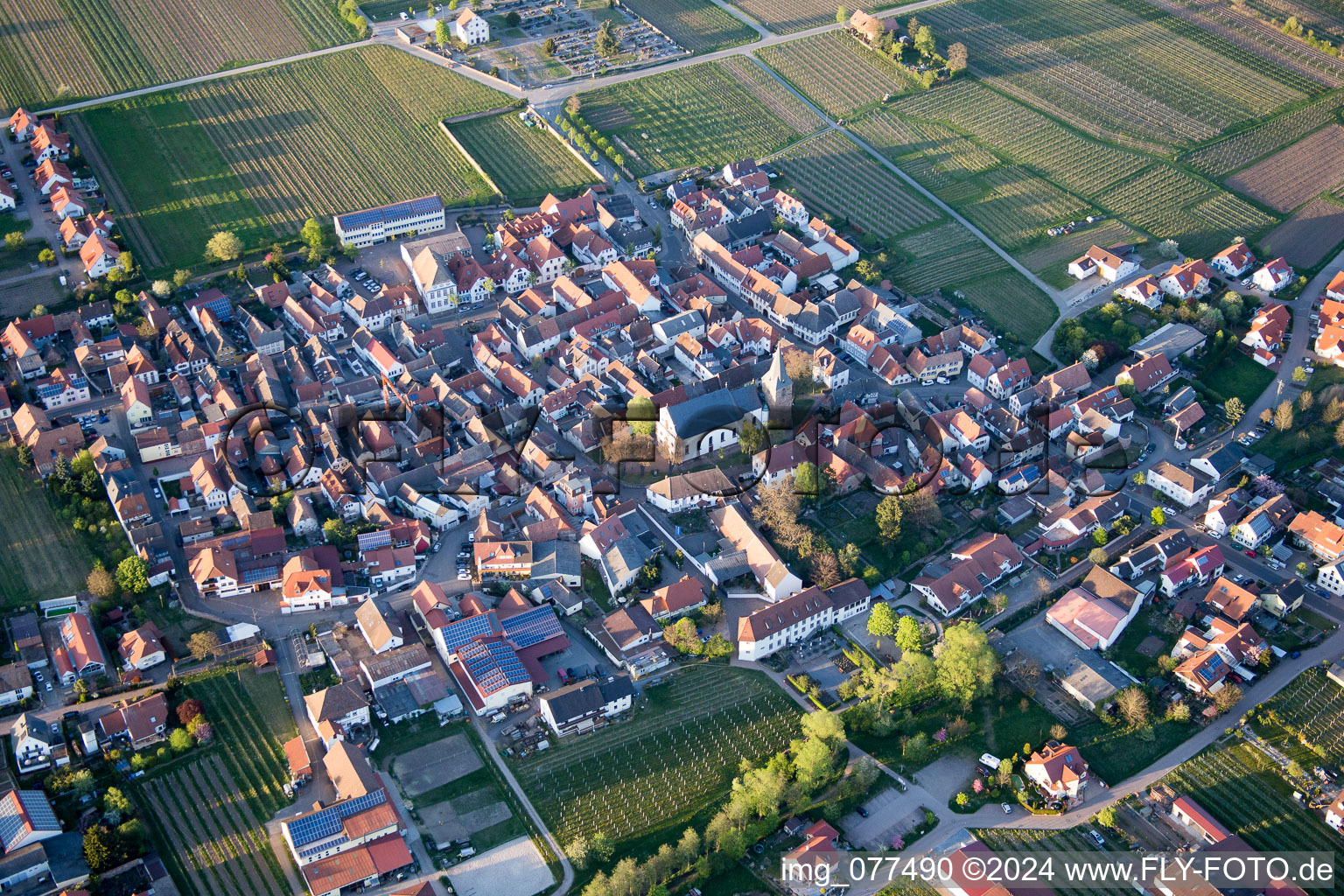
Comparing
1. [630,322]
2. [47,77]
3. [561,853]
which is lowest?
[561,853]

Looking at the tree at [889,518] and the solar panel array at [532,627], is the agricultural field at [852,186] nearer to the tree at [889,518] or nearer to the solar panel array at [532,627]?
the tree at [889,518]

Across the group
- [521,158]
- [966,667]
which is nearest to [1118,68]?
[521,158]

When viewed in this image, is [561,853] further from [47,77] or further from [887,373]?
[47,77]

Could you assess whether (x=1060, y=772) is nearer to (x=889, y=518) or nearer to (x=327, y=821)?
(x=889, y=518)

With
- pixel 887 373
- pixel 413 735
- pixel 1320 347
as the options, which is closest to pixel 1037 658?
pixel 887 373

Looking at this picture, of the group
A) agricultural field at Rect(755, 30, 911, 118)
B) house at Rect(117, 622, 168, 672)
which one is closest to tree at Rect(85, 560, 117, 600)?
house at Rect(117, 622, 168, 672)

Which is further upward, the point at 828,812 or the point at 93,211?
the point at 93,211
